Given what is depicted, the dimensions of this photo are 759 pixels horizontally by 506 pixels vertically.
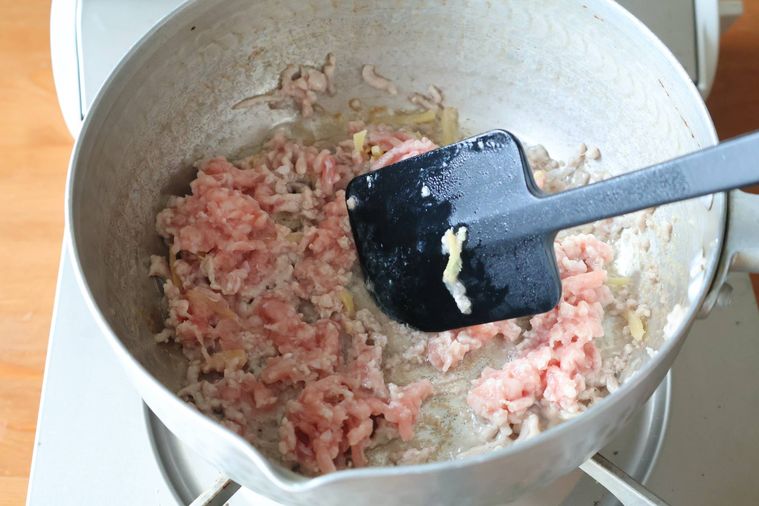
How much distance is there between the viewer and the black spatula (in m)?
0.89

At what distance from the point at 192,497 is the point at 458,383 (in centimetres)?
36

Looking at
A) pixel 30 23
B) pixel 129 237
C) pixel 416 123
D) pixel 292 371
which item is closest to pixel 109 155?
pixel 129 237

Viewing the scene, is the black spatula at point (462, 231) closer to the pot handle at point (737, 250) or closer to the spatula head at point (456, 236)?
the spatula head at point (456, 236)

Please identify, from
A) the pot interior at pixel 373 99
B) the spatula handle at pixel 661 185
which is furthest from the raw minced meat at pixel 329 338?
the spatula handle at pixel 661 185

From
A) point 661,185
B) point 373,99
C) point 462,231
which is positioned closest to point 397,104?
point 373,99

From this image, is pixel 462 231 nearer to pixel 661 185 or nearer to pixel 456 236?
pixel 456 236

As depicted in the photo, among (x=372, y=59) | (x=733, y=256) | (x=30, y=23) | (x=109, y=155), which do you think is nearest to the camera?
(x=733, y=256)

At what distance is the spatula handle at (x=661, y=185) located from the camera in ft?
2.01

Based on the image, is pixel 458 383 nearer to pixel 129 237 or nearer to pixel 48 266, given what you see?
pixel 129 237

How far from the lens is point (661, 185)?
683 millimetres

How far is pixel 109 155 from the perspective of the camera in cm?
89

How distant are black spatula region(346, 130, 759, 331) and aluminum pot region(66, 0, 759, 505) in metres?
0.17

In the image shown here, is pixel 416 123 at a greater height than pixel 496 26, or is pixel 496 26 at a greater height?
pixel 496 26

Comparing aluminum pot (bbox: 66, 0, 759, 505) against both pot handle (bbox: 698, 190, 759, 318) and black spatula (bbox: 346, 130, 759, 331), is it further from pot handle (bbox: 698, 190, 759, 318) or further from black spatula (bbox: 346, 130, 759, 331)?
black spatula (bbox: 346, 130, 759, 331)
